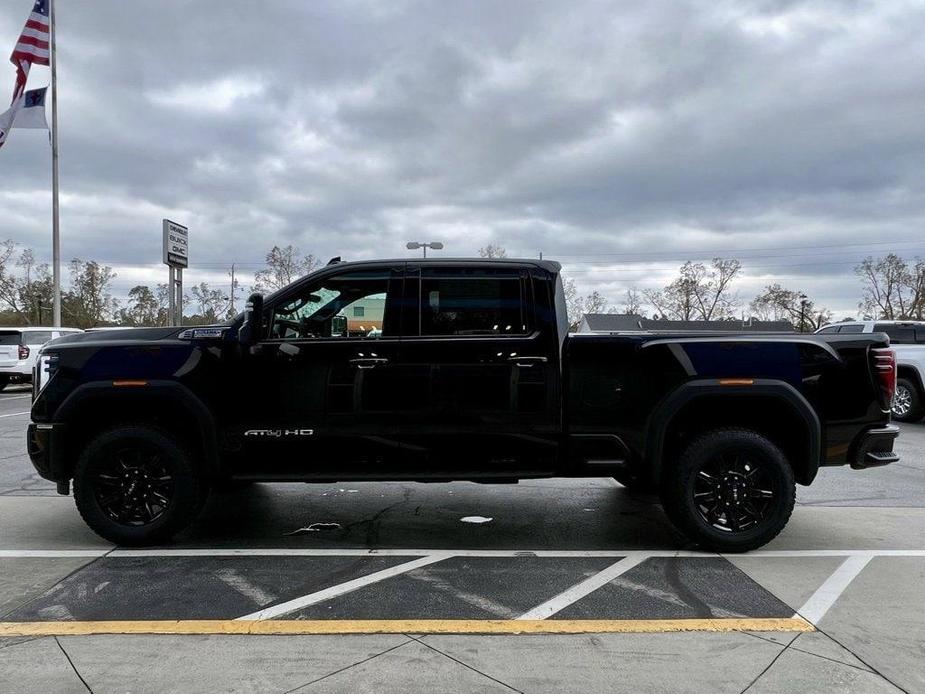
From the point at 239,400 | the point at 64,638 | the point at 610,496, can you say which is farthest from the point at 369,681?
the point at 610,496

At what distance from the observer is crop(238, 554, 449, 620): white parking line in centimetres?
372

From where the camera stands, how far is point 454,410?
4738 mm

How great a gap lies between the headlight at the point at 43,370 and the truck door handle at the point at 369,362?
209 centimetres

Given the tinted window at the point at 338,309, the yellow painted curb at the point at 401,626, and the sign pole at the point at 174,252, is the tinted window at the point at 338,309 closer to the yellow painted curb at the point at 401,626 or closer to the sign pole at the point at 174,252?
the yellow painted curb at the point at 401,626

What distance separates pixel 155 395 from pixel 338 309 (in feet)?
4.51

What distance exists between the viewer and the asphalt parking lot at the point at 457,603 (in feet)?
10.1

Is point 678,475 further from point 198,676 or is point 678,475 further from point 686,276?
point 686,276

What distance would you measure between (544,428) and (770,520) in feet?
5.51

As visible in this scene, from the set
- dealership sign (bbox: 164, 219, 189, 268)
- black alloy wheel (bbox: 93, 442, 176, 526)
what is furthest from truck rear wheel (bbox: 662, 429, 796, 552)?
dealership sign (bbox: 164, 219, 189, 268)

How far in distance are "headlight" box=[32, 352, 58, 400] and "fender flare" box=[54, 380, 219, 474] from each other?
0.26 meters

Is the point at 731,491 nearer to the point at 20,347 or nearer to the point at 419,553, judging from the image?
the point at 419,553

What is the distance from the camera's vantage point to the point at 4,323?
57531 millimetres

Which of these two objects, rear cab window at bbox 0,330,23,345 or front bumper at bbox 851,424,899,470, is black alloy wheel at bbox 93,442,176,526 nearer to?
front bumper at bbox 851,424,899,470

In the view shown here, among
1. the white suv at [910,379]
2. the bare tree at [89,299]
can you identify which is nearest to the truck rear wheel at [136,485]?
the white suv at [910,379]
